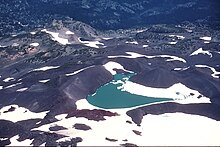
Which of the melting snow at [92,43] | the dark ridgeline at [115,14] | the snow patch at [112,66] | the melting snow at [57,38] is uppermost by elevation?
the dark ridgeline at [115,14]

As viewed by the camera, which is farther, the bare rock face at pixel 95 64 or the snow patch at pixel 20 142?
the bare rock face at pixel 95 64

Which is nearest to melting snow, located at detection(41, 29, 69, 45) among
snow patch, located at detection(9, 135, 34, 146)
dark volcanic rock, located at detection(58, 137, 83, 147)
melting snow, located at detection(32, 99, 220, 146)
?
melting snow, located at detection(32, 99, 220, 146)

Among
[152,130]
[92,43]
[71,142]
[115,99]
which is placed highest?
[92,43]

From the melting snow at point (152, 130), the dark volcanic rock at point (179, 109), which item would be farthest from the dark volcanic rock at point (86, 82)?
the dark volcanic rock at point (179, 109)

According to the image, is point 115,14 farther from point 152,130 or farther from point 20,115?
point 152,130

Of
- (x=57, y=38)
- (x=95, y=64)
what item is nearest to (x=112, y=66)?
(x=95, y=64)

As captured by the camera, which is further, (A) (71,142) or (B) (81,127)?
(B) (81,127)

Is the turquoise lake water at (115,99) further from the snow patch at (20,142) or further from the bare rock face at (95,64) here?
the snow patch at (20,142)
